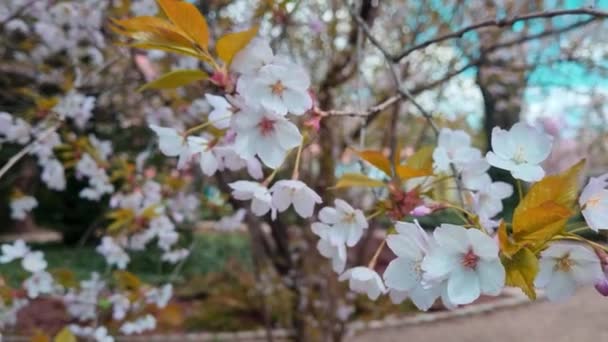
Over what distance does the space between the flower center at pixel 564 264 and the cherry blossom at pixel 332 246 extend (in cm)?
24

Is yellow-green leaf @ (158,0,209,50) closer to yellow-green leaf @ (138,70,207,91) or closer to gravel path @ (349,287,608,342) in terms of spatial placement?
yellow-green leaf @ (138,70,207,91)

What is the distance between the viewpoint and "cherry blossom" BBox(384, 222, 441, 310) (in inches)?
21.7

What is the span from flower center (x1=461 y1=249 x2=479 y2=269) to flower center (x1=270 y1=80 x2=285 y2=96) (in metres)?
0.26

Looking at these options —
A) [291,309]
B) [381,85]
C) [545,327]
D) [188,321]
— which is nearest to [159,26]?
[291,309]

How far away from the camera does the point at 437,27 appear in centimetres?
275

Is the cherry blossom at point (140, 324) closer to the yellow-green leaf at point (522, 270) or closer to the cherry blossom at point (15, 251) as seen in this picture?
the cherry blossom at point (15, 251)

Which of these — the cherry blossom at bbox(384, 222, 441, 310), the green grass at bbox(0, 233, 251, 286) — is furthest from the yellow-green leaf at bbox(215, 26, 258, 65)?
the green grass at bbox(0, 233, 251, 286)

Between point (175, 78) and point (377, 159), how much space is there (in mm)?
279

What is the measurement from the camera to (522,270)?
518mm

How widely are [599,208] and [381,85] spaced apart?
3.34m

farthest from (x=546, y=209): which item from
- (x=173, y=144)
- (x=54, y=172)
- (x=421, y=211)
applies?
(x=54, y=172)

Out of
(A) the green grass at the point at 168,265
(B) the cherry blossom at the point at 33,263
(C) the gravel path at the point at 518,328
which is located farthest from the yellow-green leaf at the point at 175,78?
(A) the green grass at the point at 168,265

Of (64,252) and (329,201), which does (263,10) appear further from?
(64,252)

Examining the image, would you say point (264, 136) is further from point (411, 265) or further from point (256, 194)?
point (411, 265)
